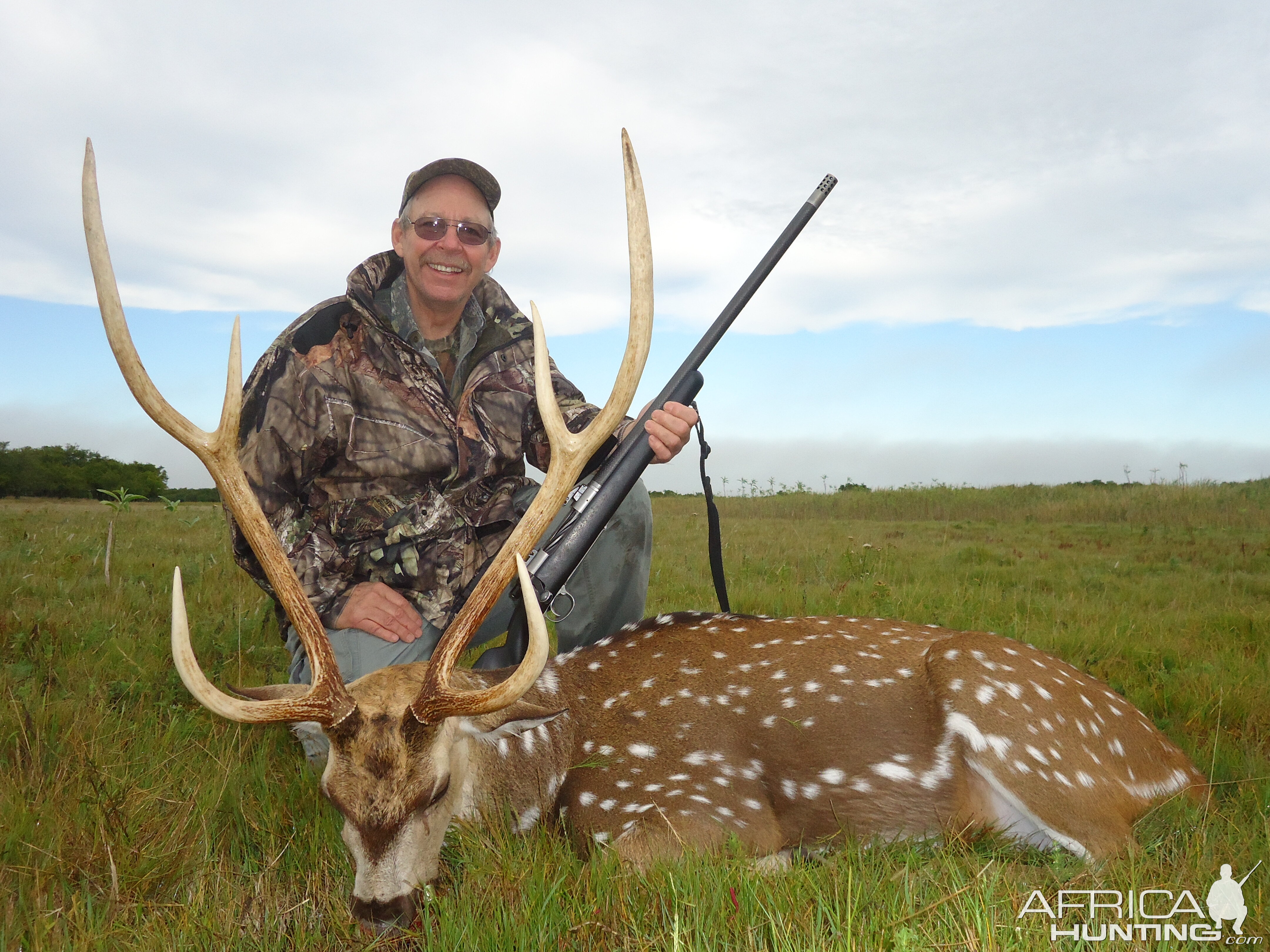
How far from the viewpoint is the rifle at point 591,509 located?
149 inches

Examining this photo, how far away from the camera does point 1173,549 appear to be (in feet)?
36.0

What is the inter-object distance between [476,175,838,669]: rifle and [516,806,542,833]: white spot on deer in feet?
2.18

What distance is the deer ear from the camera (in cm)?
281

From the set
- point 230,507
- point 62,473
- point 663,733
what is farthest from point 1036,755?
point 62,473

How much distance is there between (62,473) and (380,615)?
33426mm

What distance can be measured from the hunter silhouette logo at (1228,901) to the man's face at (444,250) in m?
4.26

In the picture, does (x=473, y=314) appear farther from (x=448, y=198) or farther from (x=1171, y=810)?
(x=1171, y=810)

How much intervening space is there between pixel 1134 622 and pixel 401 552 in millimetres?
5397

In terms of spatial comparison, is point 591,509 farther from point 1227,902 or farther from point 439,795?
point 1227,902

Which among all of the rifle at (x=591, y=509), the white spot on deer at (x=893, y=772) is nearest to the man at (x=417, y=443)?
the rifle at (x=591, y=509)

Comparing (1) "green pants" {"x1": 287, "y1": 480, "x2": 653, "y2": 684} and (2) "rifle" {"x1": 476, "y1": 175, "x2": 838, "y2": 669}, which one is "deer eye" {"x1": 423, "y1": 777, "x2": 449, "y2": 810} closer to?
(2) "rifle" {"x1": 476, "y1": 175, "x2": 838, "y2": 669}

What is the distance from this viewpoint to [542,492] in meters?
3.17

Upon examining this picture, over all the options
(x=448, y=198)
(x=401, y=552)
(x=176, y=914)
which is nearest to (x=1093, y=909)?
(x=176, y=914)

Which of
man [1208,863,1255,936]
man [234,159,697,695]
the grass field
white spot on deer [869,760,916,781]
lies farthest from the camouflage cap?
man [1208,863,1255,936]
